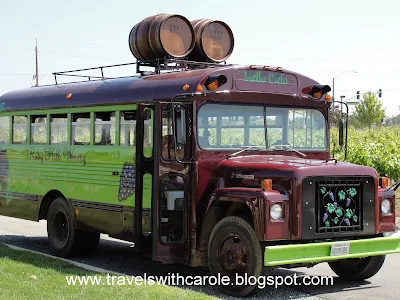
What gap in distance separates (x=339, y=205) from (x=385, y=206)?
2.54ft

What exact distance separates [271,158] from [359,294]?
1874 millimetres

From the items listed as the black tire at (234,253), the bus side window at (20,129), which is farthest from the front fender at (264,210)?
the bus side window at (20,129)

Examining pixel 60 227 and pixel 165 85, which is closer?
pixel 165 85

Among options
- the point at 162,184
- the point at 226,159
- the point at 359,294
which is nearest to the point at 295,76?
the point at 226,159

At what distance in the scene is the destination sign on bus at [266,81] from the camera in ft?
31.3

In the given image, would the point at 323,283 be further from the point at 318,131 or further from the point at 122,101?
the point at 122,101

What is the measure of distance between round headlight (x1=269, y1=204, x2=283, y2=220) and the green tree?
63783 mm

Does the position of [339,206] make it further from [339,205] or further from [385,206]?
[385,206]

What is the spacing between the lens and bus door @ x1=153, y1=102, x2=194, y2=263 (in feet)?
30.2

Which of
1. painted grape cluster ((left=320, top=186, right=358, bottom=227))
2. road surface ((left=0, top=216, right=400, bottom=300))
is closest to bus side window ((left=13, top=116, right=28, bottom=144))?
road surface ((left=0, top=216, right=400, bottom=300))

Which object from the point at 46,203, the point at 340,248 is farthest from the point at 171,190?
the point at 46,203

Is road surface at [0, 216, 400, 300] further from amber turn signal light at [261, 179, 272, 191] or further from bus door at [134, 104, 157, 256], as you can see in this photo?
amber turn signal light at [261, 179, 272, 191]

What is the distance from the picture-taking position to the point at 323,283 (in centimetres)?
952

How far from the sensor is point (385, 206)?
9289 millimetres
